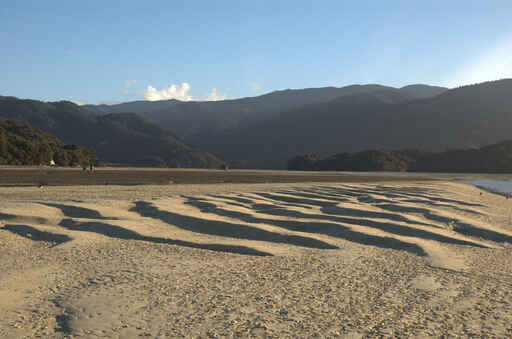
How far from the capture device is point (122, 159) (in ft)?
349

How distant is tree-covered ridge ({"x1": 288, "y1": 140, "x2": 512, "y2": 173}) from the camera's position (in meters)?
57.2

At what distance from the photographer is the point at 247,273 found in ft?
16.1

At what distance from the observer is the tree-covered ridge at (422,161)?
57156 millimetres

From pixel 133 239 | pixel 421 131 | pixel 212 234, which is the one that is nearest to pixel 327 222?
pixel 212 234

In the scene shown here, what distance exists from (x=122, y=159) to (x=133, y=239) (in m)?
105

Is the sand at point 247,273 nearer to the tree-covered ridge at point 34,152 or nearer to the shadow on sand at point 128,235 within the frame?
the shadow on sand at point 128,235

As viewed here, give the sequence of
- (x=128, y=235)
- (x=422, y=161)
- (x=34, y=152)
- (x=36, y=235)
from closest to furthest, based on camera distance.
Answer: (x=36, y=235), (x=128, y=235), (x=34, y=152), (x=422, y=161)

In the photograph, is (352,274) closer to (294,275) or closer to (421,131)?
(294,275)

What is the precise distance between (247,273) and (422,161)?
6805cm

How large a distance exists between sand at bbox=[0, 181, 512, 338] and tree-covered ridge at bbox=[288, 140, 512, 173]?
182ft

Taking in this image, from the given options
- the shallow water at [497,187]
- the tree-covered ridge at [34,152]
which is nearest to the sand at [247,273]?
the shallow water at [497,187]

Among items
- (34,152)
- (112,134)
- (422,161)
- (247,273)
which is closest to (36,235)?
(247,273)

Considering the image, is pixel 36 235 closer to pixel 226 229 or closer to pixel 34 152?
pixel 226 229

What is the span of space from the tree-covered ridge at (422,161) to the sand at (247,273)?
55.4m
